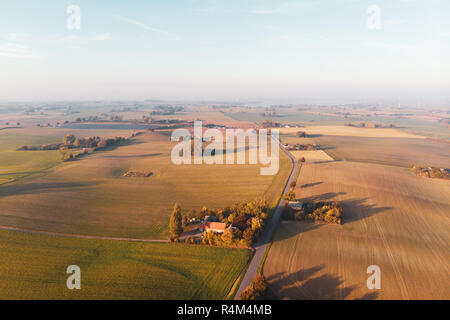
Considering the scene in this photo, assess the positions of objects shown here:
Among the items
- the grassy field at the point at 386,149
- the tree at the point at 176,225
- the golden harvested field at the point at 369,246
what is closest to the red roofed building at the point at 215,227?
the tree at the point at 176,225

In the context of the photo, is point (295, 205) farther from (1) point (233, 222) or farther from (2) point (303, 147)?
(2) point (303, 147)

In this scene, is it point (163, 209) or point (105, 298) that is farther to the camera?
point (163, 209)

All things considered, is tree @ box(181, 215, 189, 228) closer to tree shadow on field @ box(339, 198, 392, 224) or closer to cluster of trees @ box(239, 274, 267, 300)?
cluster of trees @ box(239, 274, 267, 300)

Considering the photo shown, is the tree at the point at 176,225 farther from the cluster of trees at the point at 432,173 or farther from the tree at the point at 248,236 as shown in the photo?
the cluster of trees at the point at 432,173

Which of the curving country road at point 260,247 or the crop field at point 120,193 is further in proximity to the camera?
the crop field at point 120,193

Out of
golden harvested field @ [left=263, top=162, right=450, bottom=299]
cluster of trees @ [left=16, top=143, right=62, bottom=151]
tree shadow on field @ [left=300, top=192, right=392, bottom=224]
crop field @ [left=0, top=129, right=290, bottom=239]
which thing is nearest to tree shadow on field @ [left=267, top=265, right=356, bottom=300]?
golden harvested field @ [left=263, top=162, right=450, bottom=299]
